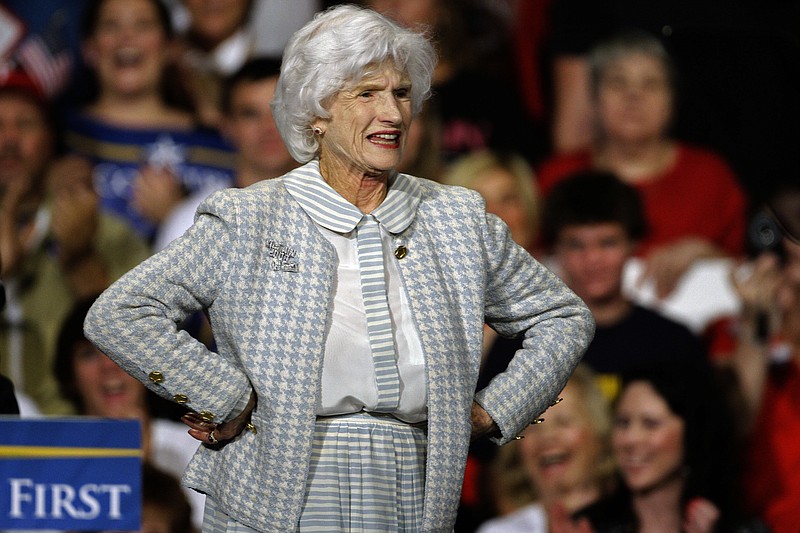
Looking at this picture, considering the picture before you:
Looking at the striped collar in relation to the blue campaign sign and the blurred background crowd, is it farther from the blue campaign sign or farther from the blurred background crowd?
the blurred background crowd

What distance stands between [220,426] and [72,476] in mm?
1201

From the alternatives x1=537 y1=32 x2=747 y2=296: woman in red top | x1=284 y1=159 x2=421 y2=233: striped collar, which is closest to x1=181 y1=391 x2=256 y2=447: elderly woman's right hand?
x1=284 y1=159 x2=421 y2=233: striped collar

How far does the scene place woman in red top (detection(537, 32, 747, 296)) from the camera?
4816mm

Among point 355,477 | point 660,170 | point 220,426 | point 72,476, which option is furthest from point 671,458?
point 220,426

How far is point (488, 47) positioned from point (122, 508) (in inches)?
98.4

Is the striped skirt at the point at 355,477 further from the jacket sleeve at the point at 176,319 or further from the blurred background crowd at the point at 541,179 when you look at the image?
the blurred background crowd at the point at 541,179

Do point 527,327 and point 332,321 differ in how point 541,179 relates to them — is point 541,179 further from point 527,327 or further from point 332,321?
point 332,321

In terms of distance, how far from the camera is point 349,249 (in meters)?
2.24

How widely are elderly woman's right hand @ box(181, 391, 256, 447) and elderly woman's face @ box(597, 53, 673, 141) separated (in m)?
3.04

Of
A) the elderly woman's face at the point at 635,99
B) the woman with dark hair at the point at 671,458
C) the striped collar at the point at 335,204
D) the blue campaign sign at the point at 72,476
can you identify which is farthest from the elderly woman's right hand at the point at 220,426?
the elderly woman's face at the point at 635,99

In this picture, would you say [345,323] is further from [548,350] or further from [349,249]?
[548,350]

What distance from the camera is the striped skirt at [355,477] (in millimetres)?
2152

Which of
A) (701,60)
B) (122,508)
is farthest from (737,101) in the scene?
(122,508)

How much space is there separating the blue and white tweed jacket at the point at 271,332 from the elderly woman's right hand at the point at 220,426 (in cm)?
2
